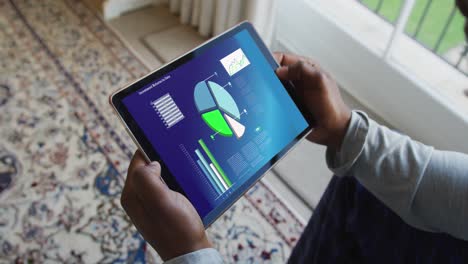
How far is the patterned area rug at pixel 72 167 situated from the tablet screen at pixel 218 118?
568mm

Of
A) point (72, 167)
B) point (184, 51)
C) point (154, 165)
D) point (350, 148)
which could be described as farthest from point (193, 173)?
point (184, 51)

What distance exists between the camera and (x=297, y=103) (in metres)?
0.73

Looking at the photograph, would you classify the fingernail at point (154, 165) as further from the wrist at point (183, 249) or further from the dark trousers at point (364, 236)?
the dark trousers at point (364, 236)

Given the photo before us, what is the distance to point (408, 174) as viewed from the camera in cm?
62

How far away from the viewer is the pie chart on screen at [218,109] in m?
0.62

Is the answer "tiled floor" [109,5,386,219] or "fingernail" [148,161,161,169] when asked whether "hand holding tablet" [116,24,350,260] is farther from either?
"tiled floor" [109,5,386,219]

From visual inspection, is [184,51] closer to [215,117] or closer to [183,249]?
[215,117]

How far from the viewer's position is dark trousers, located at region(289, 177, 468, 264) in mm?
601

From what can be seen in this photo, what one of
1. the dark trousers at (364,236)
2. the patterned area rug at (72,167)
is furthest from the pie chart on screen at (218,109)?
the patterned area rug at (72,167)

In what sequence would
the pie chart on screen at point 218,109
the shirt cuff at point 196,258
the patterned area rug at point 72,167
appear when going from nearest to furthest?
the shirt cuff at point 196,258 → the pie chart on screen at point 218,109 → the patterned area rug at point 72,167

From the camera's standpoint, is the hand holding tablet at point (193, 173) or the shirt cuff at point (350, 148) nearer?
the hand holding tablet at point (193, 173)

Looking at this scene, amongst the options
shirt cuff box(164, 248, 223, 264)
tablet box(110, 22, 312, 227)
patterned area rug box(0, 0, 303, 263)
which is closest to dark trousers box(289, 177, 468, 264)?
tablet box(110, 22, 312, 227)

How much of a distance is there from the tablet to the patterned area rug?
563 millimetres

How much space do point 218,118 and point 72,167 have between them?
0.83 m
